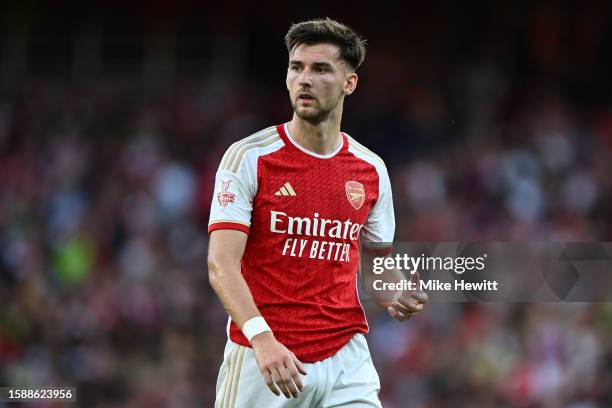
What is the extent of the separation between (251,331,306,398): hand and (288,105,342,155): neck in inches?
41.0

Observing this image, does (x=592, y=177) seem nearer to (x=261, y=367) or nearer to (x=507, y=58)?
(x=507, y=58)

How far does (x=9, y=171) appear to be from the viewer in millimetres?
15461

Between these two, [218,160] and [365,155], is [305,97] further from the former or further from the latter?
[218,160]

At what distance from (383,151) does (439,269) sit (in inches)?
340

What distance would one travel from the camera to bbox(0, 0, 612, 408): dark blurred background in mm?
12000

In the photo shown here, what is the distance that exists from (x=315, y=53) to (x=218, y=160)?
991 cm

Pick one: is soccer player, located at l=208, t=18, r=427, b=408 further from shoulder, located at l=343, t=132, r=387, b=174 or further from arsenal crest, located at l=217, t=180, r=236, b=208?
shoulder, located at l=343, t=132, r=387, b=174

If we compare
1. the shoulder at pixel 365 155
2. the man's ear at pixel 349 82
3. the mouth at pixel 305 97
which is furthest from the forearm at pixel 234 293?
the man's ear at pixel 349 82

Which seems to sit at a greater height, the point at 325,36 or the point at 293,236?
the point at 325,36

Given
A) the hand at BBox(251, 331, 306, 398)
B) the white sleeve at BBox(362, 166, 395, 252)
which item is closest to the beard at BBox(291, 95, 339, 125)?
the white sleeve at BBox(362, 166, 395, 252)

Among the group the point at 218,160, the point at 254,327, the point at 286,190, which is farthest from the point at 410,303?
the point at 218,160

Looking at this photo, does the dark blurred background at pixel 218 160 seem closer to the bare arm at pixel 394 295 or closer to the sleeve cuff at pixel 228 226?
the bare arm at pixel 394 295

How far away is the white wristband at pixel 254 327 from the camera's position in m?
4.70

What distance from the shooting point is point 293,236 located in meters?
5.14
